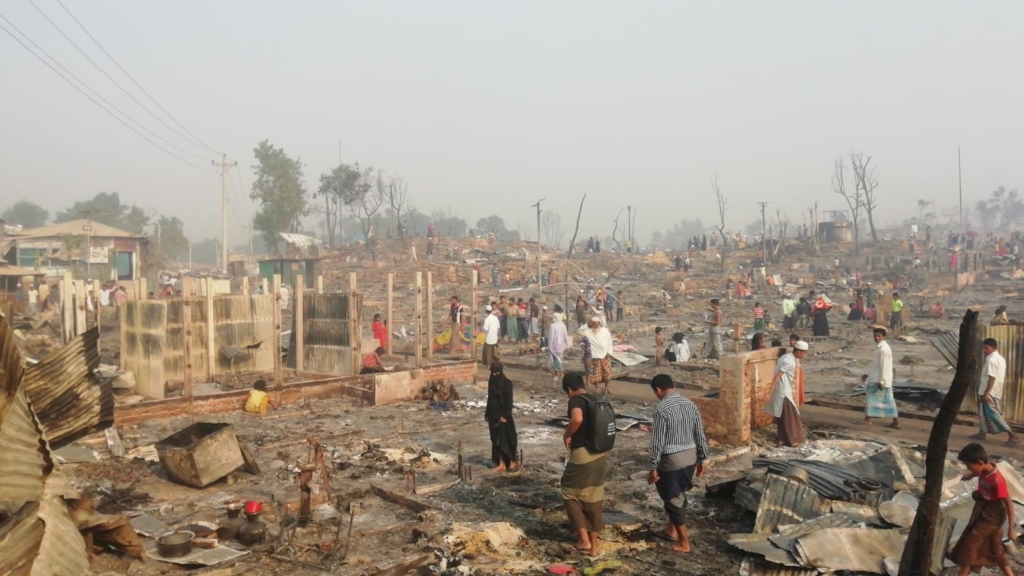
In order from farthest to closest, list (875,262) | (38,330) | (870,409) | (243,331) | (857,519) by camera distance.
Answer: (875,262) < (38,330) < (243,331) < (870,409) < (857,519)

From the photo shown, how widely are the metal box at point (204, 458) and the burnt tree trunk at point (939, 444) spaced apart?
6764 mm

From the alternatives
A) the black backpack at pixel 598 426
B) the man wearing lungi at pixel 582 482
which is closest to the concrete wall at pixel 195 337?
the man wearing lungi at pixel 582 482

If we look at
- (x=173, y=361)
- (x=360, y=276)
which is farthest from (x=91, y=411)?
(x=360, y=276)

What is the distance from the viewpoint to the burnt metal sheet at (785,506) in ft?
20.7

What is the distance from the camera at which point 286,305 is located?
26.7 m

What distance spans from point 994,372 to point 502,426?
21.5ft

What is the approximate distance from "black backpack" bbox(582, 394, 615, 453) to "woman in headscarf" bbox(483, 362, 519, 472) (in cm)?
261

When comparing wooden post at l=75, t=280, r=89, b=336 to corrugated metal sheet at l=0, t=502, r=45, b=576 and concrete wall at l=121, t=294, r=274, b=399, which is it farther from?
corrugated metal sheet at l=0, t=502, r=45, b=576

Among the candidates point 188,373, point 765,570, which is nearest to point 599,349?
point 188,373

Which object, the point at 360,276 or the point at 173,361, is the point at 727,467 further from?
the point at 360,276

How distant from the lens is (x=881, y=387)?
419 inches

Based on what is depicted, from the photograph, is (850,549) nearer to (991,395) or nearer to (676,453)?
(676,453)

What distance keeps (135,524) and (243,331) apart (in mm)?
8384

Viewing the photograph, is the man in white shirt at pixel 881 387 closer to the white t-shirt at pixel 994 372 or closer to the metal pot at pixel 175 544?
the white t-shirt at pixel 994 372
